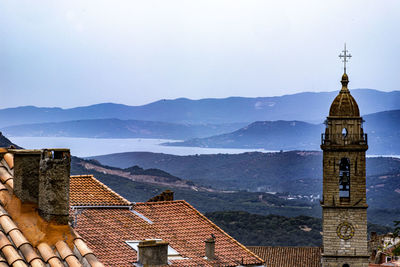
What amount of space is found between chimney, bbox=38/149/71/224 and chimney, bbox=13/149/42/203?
115mm

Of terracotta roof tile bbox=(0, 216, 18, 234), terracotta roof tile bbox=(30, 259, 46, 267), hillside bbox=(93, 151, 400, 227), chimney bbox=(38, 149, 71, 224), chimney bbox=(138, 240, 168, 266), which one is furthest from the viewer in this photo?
hillside bbox=(93, 151, 400, 227)

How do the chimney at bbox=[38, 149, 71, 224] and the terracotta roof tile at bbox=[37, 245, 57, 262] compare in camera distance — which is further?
the chimney at bbox=[38, 149, 71, 224]

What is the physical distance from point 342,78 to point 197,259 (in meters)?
29.7

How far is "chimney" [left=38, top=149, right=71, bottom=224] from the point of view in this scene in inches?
363

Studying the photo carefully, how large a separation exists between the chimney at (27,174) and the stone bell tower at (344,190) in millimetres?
36954

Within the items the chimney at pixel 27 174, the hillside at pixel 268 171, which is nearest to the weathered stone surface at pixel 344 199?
the chimney at pixel 27 174

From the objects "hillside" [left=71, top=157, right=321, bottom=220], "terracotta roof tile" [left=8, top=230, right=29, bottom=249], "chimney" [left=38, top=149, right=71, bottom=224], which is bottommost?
"hillside" [left=71, top=157, right=321, bottom=220]

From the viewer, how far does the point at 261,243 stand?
69500 mm

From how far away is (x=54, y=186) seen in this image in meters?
9.26

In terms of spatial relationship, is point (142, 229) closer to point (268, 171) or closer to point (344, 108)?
point (344, 108)

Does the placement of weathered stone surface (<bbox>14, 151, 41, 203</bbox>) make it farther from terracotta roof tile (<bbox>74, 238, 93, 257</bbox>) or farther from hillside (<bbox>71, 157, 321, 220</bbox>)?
hillside (<bbox>71, 157, 321, 220</bbox>)

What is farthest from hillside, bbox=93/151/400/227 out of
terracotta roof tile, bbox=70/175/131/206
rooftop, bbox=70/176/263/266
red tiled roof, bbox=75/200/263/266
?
terracotta roof tile, bbox=70/175/131/206

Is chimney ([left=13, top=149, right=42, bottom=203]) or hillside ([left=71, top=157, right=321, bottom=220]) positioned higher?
chimney ([left=13, top=149, right=42, bottom=203])

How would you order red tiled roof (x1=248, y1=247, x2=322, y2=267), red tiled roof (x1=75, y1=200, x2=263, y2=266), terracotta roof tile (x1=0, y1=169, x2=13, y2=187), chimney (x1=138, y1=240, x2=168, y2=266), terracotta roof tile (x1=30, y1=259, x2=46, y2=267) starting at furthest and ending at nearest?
red tiled roof (x1=248, y1=247, x2=322, y2=267) < red tiled roof (x1=75, y1=200, x2=263, y2=266) < chimney (x1=138, y1=240, x2=168, y2=266) < terracotta roof tile (x1=0, y1=169, x2=13, y2=187) < terracotta roof tile (x1=30, y1=259, x2=46, y2=267)
